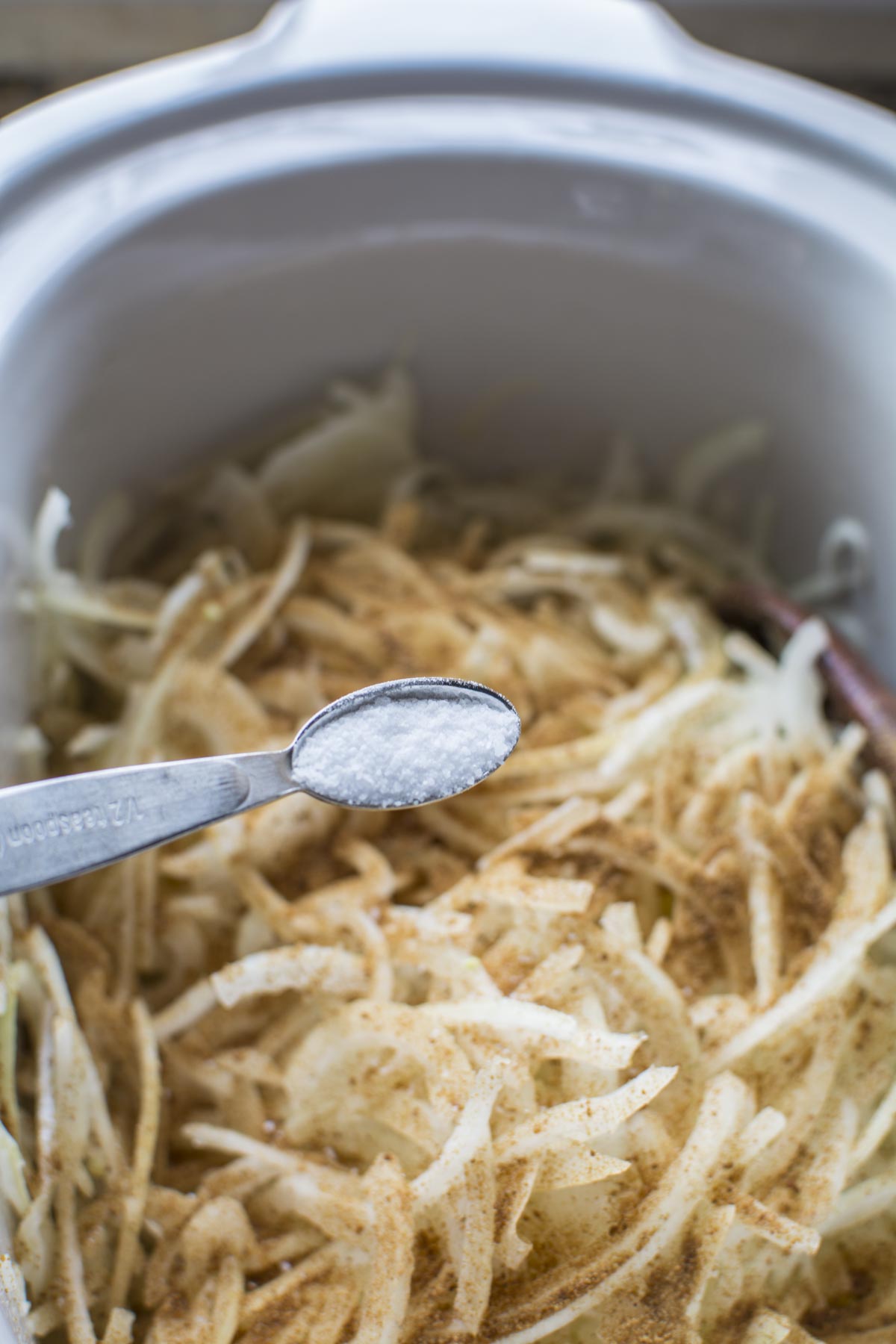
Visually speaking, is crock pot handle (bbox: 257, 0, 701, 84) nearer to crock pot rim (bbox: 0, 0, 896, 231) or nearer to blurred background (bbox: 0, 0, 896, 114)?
crock pot rim (bbox: 0, 0, 896, 231)

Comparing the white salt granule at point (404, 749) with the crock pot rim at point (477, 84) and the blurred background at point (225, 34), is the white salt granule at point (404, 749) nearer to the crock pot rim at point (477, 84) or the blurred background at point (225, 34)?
the crock pot rim at point (477, 84)

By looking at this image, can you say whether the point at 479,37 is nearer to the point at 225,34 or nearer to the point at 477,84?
the point at 477,84

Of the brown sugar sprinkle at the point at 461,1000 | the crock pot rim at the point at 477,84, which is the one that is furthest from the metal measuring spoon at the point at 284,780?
the crock pot rim at the point at 477,84

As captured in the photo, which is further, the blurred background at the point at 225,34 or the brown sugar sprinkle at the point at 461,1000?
the blurred background at the point at 225,34

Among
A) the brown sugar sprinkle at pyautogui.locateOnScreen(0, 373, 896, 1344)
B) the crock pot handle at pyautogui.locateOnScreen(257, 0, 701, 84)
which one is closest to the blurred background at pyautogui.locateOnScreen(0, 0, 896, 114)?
the crock pot handle at pyautogui.locateOnScreen(257, 0, 701, 84)

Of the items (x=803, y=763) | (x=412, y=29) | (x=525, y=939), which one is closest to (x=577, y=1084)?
(x=525, y=939)

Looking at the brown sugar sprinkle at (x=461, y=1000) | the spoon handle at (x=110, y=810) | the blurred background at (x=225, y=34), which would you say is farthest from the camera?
the blurred background at (x=225, y=34)

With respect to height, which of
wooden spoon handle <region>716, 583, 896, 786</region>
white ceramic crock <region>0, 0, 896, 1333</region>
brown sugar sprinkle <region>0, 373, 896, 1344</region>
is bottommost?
brown sugar sprinkle <region>0, 373, 896, 1344</region>
